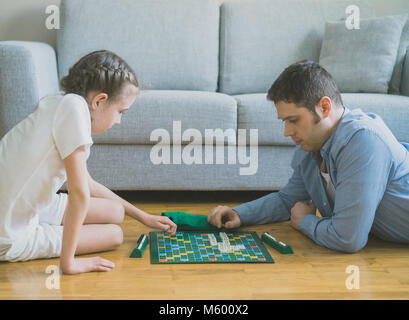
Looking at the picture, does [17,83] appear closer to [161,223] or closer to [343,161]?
[161,223]

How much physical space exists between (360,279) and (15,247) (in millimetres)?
962

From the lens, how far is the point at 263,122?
2.14 m

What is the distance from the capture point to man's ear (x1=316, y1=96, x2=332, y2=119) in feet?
4.99

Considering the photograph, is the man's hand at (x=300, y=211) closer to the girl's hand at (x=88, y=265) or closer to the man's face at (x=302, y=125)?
the man's face at (x=302, y=125)

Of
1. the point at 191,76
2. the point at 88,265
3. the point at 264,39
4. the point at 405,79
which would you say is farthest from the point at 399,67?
the point at 88,265

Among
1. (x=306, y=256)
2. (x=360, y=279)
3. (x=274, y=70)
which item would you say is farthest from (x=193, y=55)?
(x=360, y=279)

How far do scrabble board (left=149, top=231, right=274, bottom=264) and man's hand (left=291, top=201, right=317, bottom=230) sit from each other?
0.51 feet

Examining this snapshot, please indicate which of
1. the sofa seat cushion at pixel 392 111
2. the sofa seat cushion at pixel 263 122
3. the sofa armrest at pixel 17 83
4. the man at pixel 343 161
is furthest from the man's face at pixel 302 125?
the sofa armrest at pixel 17 83

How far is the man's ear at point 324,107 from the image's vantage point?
4.99 ft

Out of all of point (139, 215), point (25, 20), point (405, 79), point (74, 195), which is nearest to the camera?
point (74, 195)

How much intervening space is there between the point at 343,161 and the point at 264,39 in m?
1.43

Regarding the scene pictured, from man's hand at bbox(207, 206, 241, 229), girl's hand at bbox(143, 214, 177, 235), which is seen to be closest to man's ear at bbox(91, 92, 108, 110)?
girl's hand at bbox(143, 214, 177, 235)

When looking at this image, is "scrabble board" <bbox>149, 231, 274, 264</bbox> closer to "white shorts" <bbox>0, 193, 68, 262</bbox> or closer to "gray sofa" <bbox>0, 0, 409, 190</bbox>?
"white shorts" <bbox>0, 193, 68, 262</bbox>

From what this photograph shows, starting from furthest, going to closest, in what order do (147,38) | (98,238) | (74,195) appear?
(147,38)
(98,238)
(74,195)
